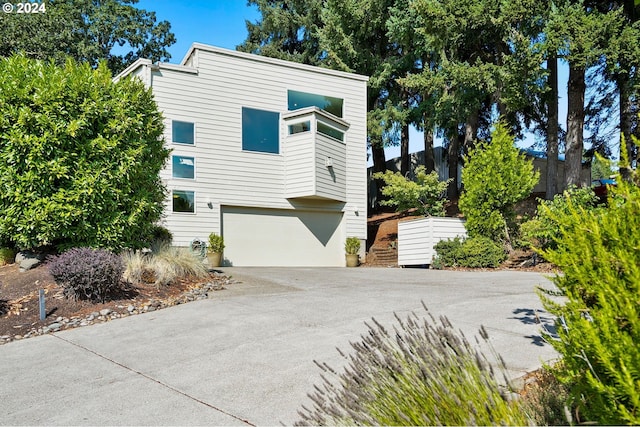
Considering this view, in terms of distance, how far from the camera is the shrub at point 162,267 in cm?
839

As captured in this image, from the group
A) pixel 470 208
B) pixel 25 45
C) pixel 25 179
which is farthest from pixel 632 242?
pixel 25 45

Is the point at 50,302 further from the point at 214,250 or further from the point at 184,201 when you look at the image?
the point at 184,201

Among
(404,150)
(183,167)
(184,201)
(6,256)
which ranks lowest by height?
(6,256)

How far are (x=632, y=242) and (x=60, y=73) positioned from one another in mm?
9508

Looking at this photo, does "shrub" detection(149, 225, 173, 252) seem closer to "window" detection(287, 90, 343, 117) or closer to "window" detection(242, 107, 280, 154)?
"window" detection(242, 107, 280, 154)

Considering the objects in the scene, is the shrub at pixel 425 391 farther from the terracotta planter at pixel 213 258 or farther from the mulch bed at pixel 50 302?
the terracotta planter at pixel 213 258

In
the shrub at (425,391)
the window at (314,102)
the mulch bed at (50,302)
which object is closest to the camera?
the shrub at (425,391)

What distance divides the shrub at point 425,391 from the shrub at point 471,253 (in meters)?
10.8

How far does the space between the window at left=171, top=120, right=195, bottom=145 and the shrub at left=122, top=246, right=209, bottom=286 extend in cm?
530

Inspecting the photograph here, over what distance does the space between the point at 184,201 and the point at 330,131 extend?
5589 millimetres

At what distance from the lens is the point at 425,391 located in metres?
2.01

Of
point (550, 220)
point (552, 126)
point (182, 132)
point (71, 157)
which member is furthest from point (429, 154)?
point (71, 157)

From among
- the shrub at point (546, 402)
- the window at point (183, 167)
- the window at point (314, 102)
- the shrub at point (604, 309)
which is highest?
the window at point (314, 102)

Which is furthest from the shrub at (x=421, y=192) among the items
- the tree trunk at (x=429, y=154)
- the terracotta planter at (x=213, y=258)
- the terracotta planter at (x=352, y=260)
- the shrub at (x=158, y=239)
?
the shrub at (x=158, y=239)
